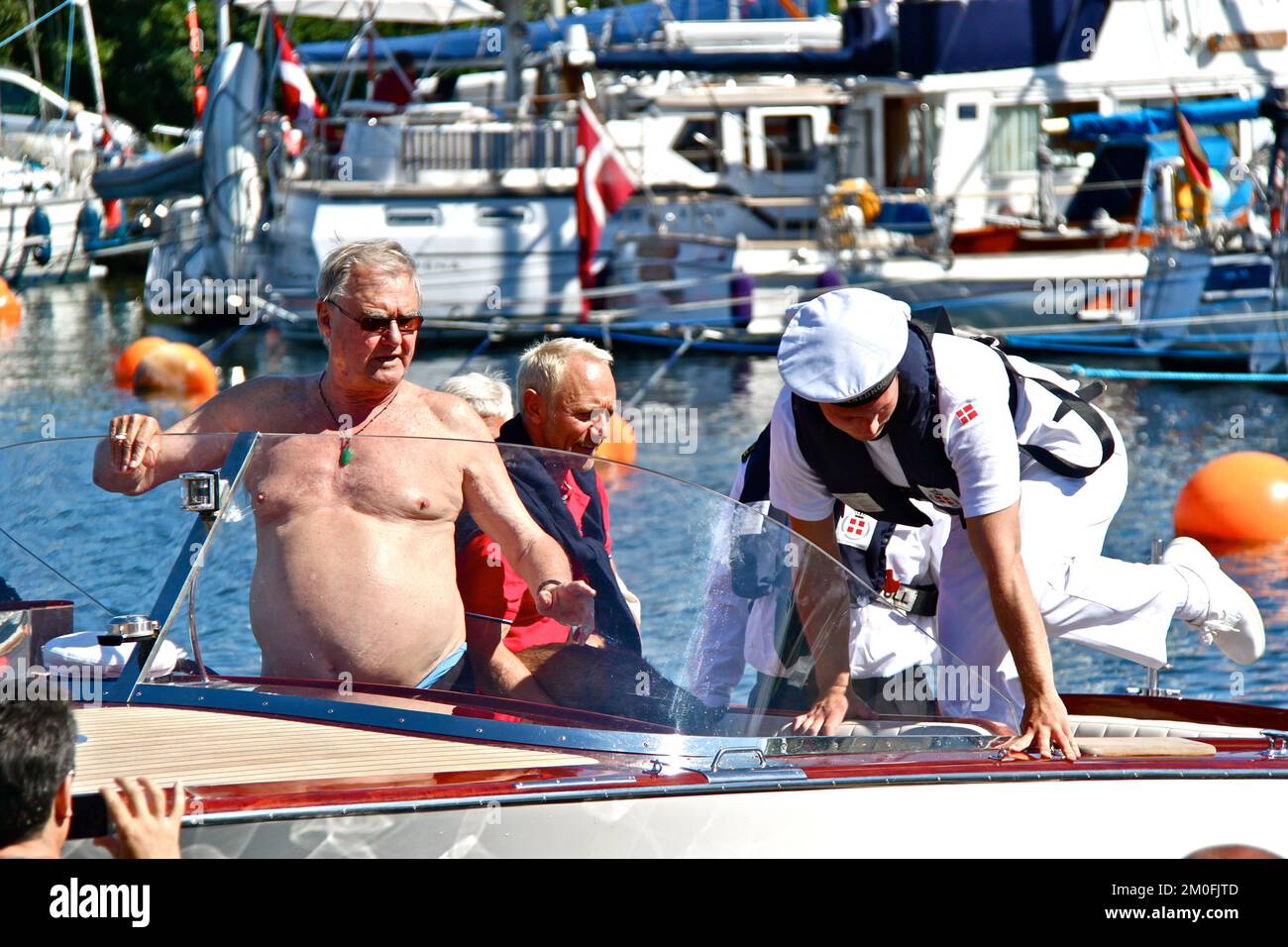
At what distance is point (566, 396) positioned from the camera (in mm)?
4211

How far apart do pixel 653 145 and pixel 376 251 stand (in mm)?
16530

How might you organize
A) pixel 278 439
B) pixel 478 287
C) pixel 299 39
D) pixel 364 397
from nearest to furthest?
1. pixel 278 439
2. pixel 364 397
3. pixel 478 287
4. pixel 299 39

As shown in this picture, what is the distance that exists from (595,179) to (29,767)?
598 inches

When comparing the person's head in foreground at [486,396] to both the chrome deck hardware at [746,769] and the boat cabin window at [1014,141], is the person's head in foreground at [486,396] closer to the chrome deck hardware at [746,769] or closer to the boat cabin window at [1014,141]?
the chrome deck hardware at [746,769]

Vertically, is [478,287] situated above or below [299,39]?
below

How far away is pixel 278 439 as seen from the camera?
331 cm

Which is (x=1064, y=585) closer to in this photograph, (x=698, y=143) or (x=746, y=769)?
(x=746, y=769)

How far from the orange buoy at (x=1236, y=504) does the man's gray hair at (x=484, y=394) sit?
228 inches

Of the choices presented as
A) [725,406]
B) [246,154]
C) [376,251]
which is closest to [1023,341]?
[725,406]

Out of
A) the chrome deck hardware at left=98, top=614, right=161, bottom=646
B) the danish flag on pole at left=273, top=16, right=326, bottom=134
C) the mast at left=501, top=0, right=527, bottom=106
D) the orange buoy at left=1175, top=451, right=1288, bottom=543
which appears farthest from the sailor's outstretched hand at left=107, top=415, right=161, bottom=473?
the danish flag on pole at left=273, top=16, right=326, bottom=134

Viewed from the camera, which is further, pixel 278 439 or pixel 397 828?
pixel 278 439

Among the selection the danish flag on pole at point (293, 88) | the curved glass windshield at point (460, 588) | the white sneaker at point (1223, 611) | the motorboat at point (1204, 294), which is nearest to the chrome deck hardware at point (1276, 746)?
the curved glass windshield at point (460, 588)
